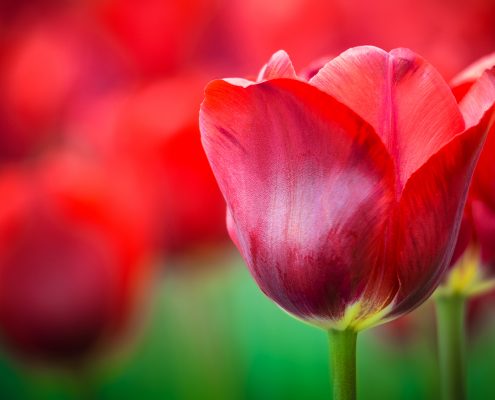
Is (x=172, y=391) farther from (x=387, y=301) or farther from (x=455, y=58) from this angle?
(x=387, y=301)

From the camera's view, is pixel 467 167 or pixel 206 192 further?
pixel 206 192

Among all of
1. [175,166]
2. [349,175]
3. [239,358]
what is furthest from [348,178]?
[239,358]

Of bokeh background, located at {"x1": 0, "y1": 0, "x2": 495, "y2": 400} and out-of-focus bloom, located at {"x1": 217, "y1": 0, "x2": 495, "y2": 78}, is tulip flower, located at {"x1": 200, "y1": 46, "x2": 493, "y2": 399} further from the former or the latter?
out-of-focus bloom, located at {"x1": 217, "y1": 0, "x2": 495, "y2": 78}

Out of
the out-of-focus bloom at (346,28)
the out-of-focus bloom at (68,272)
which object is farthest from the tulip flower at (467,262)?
the out-of-focus bloom at (346,28)

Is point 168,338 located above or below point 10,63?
below

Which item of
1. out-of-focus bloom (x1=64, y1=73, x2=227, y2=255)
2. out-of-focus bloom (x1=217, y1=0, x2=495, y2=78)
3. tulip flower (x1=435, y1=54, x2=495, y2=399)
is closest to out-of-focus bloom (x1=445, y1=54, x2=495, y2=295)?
tulip flower (x1=435, y1=54, x2=495, y2=399)

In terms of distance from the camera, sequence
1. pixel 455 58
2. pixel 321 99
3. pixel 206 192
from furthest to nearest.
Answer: pixel 455 58
pixel 206 192
pixel 321 99

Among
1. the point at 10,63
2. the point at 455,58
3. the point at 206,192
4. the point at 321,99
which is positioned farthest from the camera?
the point at 10,63

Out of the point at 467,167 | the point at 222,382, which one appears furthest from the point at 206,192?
the point at 467,167
